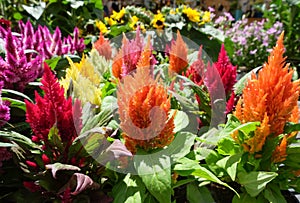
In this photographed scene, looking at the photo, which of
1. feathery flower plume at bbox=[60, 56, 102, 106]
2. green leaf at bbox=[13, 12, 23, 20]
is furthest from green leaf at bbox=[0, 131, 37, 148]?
green leaf at bbox=[13, 12, 23, 20]

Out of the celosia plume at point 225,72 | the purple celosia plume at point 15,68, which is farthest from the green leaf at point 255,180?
the purple celosia plume at point 15,68

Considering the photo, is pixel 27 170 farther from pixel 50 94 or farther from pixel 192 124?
pixel 192 124

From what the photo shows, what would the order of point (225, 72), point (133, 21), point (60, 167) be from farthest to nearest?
1. point (133, 21)
2. point (225, 72)
3. point (60, 167)

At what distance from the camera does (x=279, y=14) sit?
557 centimetres

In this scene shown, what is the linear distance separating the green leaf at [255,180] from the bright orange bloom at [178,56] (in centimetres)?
60

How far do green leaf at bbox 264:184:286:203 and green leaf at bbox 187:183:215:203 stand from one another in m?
0.17

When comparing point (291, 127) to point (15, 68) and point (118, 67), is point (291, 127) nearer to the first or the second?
point (118, 67)

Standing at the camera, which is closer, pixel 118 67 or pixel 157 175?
pixel 157 175

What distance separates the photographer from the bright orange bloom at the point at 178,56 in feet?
5.15

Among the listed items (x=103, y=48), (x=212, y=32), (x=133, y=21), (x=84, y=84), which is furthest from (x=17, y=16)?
(x=84, y=84)

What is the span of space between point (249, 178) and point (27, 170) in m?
0.65

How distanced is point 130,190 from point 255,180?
1.20 feet

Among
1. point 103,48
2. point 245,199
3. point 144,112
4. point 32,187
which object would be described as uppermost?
point 103,48

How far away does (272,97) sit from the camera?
1118 millimetres
